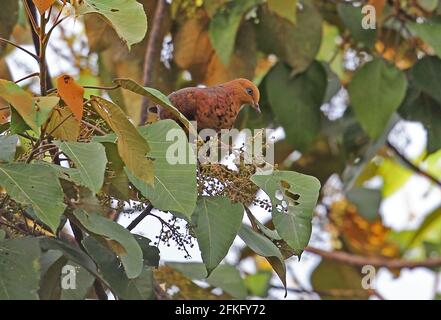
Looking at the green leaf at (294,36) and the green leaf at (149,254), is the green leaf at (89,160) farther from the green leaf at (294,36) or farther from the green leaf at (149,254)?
the green leaf at (294,36)

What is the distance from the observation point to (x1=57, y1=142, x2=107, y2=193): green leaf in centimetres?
197

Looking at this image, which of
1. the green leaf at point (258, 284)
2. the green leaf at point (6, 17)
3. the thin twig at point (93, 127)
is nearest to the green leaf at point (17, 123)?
the thin twig at point (93, 127)

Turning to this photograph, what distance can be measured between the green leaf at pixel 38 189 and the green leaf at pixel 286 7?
172 cm

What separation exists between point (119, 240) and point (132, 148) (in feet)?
0.61

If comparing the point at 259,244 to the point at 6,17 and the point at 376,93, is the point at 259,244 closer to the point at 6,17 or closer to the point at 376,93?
the point at 6,17

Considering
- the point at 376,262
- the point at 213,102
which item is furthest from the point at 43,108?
the point at 376,262

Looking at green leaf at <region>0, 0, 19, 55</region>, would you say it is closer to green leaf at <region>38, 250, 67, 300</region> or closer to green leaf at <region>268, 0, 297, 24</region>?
green leaf at <region>268, 0, 297, 24</region>

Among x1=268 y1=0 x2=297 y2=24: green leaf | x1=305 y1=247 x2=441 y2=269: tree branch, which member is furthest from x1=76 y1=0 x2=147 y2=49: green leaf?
x1=305 y1=247 x2=441 y2=269: tree branch

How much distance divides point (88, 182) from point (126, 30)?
39 centimetres

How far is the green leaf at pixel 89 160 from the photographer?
1.97 meters

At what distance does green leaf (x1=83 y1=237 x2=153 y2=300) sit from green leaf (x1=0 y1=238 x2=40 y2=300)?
0.88ft

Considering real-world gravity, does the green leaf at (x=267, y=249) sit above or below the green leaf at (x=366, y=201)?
above

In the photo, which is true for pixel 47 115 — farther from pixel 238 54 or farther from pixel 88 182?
pixel 238 54
